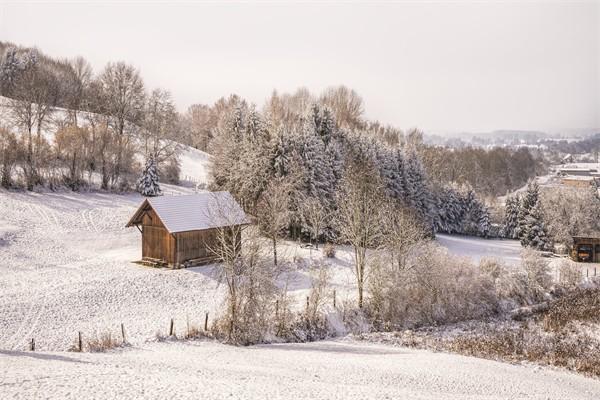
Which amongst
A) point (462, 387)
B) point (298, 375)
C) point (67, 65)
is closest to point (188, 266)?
point (298, 375)

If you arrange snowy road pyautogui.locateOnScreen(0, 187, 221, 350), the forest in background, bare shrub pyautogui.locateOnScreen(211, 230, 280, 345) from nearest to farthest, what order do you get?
bare shrub pyautogui.locateOnScreen(211, 230, 280, 345)
snowy road pyautogui.locateOnScreen(0, 187, 221, 350)
the forest in background

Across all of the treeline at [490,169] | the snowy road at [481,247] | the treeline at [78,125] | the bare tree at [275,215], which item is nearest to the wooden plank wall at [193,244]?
the bare tree at [275,215]

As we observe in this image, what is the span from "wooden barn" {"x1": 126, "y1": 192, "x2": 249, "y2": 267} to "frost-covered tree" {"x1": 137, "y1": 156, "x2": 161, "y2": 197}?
16192mm

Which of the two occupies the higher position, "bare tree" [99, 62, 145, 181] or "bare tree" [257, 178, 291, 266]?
"bare tree" [99, 62, 145, 181]

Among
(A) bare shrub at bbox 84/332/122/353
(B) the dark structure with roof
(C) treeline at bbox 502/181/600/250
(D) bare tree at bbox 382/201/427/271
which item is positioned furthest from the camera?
(C) treeline at bbox 502/181/600/250

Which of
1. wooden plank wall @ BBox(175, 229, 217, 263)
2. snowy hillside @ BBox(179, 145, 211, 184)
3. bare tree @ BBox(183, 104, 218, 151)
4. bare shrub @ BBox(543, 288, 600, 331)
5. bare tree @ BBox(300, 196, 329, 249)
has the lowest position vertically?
bare shrub @ BBox(543, 288, 600, 331)

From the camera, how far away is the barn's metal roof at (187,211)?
30.4 m

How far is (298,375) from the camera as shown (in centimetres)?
1501

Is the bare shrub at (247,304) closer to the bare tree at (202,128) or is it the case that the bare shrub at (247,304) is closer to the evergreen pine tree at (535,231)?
the evergreen pine tree at (535,231)

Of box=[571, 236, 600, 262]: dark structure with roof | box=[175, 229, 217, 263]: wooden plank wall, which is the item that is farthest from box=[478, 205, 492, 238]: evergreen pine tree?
box=[175, 229, 217, 263]: wooden plank wall

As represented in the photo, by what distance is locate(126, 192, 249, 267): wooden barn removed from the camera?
3055 centimetres

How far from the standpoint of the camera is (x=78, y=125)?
59812mm

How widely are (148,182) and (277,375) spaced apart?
1468 inches

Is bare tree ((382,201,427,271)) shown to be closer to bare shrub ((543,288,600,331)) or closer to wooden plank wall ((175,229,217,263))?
bare shrub ((543,288,600,331))
